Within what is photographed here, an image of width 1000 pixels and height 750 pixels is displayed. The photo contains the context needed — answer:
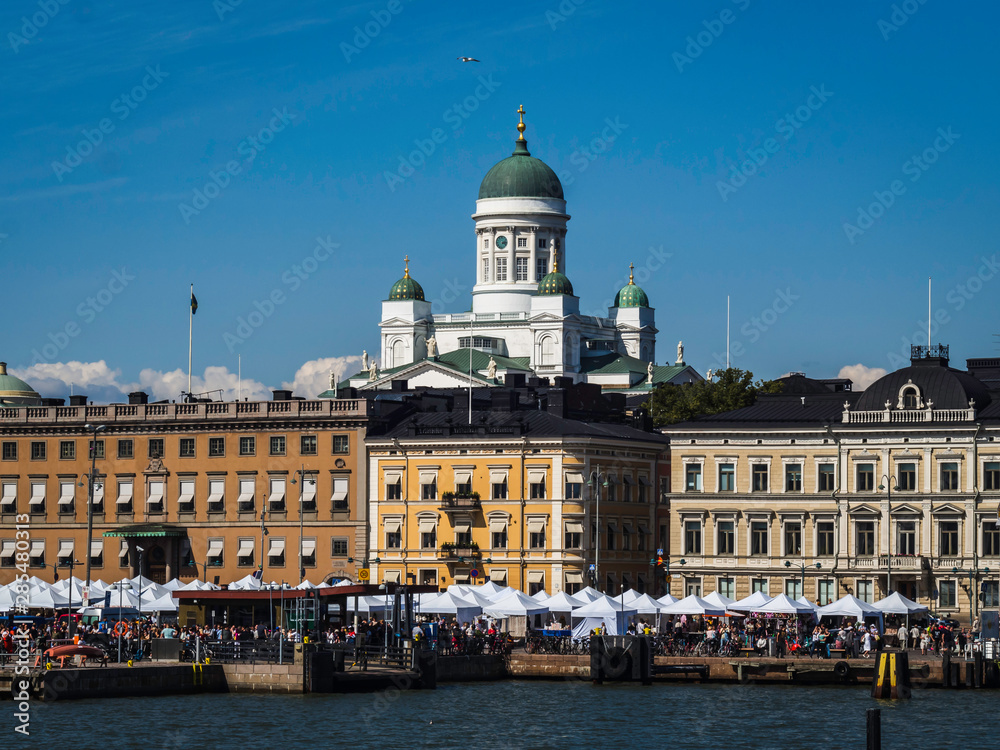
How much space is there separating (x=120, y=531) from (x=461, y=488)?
18859mm

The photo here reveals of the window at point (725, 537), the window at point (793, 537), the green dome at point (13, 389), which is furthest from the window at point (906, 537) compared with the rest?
the green dome at point (13, 389)

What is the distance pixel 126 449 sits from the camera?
118250 millimetres

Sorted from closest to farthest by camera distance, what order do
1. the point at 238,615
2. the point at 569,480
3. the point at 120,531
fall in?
the point at 238,615 < the point at 569,480 < the point at 120,531

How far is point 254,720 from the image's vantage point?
67875 mm

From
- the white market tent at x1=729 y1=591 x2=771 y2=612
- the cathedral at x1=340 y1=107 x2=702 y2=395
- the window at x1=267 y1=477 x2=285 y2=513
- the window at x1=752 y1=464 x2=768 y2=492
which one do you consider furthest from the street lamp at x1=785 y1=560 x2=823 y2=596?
the cathedral at x1=340 y1=107 x2=702 y2=395

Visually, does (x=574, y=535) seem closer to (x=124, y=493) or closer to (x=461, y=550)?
(x=461, y=550)

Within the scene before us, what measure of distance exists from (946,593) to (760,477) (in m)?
10.2

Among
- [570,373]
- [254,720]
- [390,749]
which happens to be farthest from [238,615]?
[570,373]

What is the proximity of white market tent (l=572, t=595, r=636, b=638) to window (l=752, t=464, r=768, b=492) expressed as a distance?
1628 cm

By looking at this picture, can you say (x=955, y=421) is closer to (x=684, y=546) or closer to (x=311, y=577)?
(x=684, y=546)

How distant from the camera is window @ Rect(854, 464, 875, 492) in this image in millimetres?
101188

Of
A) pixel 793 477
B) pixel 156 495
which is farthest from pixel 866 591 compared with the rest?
pixel 156 495

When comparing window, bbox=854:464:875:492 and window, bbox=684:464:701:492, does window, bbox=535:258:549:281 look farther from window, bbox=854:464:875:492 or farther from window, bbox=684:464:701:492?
window, bbox=854:464:875:492

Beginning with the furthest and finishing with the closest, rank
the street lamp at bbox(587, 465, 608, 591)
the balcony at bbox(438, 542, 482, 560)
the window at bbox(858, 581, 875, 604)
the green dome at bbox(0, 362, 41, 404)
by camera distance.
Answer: the green dome at bbox(0, 362, 41, 404) → the balcony at bbox(438, 542, 482, 560) → the street lamp at bbox(587, 465, 608, 591) → the window at bbox(858, 581, 875, 604)
